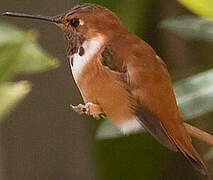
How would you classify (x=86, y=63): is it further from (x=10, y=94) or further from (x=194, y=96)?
(x=194, y=96)

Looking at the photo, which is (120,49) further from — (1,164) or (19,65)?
(1,164)

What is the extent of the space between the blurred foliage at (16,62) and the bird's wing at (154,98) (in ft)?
0.21

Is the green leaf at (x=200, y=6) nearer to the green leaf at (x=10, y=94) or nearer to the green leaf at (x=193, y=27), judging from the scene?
the green leaf at (x=10, y=94)

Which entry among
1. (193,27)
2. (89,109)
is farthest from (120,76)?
(193,27)

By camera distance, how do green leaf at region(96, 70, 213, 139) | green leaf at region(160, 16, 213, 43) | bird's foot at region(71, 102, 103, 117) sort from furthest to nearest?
green leaf at region(160, 16, 213, 43)
green leaf at region(96, 70, 213, 139)
bird's foot at region(71, 102, 103, 117)

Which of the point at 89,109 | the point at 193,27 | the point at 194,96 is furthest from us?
the point at 193,27

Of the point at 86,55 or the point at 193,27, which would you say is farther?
the point at 193,27

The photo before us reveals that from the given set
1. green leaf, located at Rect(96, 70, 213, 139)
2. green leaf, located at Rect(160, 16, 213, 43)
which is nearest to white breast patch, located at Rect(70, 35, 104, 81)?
green leaf, located at Rect(96, 70, 213, 139)

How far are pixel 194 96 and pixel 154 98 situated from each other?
0.80 ft

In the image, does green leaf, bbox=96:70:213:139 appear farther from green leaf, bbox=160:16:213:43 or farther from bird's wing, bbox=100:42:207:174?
bird's wing, bbox=100:42:207:174

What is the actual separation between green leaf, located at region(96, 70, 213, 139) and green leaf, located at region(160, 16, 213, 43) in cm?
10

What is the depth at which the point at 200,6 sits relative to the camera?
1.99 feet

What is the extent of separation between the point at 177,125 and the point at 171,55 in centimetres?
89

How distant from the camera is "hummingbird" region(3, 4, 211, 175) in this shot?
1.89ft
